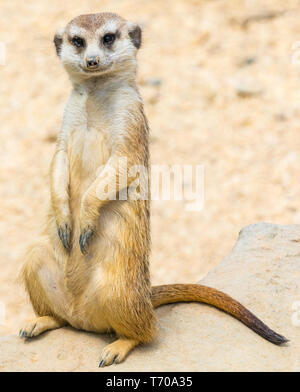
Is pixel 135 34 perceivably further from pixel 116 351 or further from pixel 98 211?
pixel 116 351

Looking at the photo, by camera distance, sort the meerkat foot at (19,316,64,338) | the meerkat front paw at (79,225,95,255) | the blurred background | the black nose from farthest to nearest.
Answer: the blurred background
the meerkat foot at (19,316,64,338)
the meerkat front paw at (79,225,95,255)
the black nose

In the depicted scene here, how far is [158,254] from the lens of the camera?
236 inches

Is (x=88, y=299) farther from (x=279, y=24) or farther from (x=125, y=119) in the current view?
(x=279, y=24)

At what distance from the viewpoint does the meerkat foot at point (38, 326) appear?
3109 millimetres

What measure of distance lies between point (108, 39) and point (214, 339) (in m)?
1.47

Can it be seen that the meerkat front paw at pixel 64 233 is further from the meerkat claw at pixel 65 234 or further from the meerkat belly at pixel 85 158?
the meerkat belly at pixel 85 158

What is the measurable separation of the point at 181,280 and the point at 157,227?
2.33 feet

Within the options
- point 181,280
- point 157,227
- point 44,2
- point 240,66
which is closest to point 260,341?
point 181,280

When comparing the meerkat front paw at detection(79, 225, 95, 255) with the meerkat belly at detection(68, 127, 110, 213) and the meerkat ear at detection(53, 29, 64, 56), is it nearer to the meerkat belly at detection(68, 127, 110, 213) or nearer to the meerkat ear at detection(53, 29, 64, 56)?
the meerkat belly at detection(68, 127, 110, 213)

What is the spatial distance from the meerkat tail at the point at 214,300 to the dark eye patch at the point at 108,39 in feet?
4.25

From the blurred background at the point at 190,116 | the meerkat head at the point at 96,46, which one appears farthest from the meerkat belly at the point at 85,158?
the blurred background at the point at 190,116

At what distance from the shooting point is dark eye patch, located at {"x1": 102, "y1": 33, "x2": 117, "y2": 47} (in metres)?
2.98

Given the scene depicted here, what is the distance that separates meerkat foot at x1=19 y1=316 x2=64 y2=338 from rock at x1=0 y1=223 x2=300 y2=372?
3cm

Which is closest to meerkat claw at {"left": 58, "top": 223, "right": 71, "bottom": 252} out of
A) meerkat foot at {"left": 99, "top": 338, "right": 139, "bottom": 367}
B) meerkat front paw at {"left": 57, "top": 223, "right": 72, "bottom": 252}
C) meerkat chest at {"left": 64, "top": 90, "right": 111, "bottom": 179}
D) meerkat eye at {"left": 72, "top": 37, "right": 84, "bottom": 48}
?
meerkat front paw at {"left": 57, "top": 223, "right": 72, "bottom": 252}
